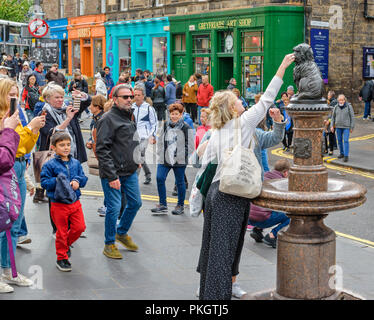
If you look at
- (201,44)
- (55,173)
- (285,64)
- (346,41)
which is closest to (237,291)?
(285,64)

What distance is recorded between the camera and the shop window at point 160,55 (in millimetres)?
32281

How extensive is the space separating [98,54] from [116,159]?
108ft

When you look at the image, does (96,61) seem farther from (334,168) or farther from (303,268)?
(303,268)

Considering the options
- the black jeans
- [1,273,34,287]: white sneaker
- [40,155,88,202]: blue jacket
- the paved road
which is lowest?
the paved road

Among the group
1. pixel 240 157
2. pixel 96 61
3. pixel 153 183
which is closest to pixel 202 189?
pixel 240 157

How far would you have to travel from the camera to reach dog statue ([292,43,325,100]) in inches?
215

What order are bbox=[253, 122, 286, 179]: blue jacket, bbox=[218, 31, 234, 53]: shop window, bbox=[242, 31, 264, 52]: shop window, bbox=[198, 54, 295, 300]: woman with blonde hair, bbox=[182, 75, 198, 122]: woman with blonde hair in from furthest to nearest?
bbox=[218, 31, 234, 53]: shop window < bbox=[242, 31, 264, 52]: shop window < bbox=[182, 75, 198, 122]: woman with blonde hair < bbox=[253, 122, 286, 179]: blue jacket < bbox=[198, 54, 295, 300]: woman with blonde hair

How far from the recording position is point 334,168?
1530cm

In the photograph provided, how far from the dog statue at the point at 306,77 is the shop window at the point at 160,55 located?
88.1 feet

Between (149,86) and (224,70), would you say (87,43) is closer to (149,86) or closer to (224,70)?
(224,70)

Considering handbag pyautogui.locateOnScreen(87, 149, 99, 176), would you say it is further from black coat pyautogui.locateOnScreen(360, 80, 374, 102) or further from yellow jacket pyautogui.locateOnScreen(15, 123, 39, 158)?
black coat pyautogui.locateOnScreen(360, 80, 374, 102)

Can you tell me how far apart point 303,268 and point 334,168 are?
33.8 ft

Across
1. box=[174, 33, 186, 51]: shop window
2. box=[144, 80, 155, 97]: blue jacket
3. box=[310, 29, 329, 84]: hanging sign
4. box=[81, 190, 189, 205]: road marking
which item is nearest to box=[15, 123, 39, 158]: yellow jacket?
box=[81, 190, 189, 205]: road marking

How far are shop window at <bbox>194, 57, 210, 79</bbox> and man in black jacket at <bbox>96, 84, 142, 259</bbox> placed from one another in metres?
21.4
